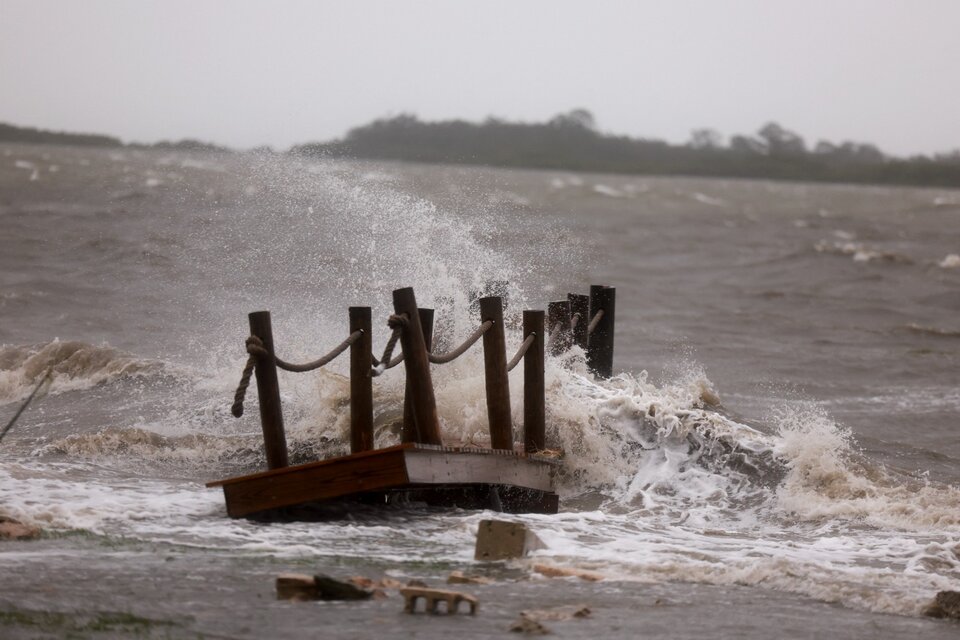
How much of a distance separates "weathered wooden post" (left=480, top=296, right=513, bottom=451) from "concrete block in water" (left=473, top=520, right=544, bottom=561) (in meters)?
2.02

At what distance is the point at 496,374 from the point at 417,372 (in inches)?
37.0

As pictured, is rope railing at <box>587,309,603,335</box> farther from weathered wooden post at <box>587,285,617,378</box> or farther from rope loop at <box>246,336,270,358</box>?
rope loop at <box>246,336,270,358</box>

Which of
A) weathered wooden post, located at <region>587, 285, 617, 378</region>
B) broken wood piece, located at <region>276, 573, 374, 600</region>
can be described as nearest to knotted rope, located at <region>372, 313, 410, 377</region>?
broken wood piece, located at <region>276, 573, 374, 600</region>

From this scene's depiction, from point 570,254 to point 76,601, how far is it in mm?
26862

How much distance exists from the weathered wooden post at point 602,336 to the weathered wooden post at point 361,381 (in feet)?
14.8

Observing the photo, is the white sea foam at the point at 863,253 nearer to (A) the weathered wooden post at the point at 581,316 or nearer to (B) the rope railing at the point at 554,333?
(A) the weathered wooden post at the point at 581,316


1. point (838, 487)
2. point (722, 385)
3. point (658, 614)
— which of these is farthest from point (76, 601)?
point (722, 385)

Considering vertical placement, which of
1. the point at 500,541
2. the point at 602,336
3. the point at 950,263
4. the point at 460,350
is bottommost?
the point at 950,263

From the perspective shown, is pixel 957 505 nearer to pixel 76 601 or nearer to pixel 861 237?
pixel 76 601

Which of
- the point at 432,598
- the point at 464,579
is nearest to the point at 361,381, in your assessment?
the point at 464,579

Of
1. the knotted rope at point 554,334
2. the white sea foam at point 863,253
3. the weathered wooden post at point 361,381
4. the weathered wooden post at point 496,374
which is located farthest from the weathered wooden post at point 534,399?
the white sea foam at point 863,253

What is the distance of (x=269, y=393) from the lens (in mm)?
7973

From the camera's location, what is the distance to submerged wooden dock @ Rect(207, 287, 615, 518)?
784 cm

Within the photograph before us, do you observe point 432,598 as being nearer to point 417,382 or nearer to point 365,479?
point 365,479
